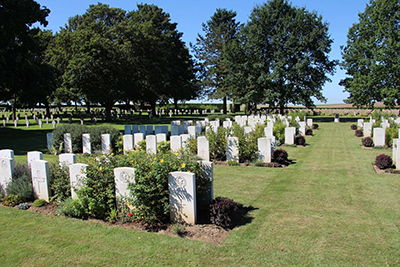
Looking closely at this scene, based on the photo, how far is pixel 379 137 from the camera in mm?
16125

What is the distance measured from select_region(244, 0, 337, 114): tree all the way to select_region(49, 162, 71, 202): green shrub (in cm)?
3351

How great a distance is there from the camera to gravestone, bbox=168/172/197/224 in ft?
19.8

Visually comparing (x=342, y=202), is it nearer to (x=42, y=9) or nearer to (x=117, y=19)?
(x=42, y=9)

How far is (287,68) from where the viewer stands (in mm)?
39875

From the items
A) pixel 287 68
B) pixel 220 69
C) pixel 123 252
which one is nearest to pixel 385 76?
pixel 287 68

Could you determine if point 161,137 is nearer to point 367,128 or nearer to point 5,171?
point 5,171

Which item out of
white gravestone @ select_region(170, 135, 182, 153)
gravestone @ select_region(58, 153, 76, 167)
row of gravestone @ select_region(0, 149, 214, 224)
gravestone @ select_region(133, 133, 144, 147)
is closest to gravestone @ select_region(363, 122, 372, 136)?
white gravestone @ select_region(170, 135, 182, 153)

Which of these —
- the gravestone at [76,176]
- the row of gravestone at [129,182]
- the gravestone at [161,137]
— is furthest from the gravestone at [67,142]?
the gravestone at [76,176]

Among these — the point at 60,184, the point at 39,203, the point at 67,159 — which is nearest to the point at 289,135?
the point at 67,159

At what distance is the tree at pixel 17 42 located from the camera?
22.8m

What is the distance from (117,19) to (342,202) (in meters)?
43.2

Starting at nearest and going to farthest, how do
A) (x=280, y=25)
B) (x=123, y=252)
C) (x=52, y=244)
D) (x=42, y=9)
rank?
(x=123, y=252) < (x=52, y=244) < (x=42, y=9) < (x=280, y=25)

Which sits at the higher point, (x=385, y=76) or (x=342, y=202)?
(x=385, y=76)

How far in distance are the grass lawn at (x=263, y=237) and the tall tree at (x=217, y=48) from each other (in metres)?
47.1
